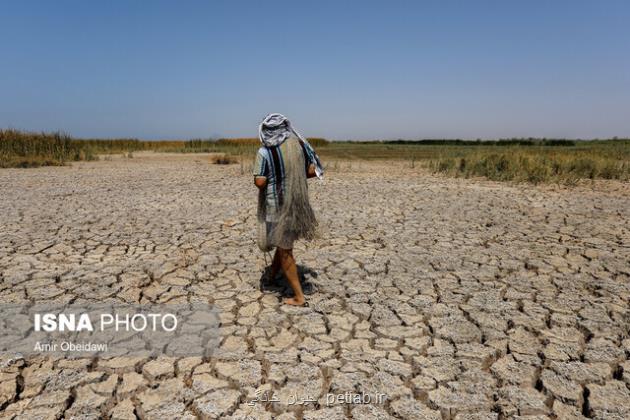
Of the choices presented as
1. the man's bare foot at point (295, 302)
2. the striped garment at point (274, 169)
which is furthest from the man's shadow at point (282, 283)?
the striped garment at point (274, 169)

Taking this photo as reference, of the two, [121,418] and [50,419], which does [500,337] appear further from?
[50,419]

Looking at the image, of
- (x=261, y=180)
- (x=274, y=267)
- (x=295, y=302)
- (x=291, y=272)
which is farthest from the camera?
(x=274, y=267)

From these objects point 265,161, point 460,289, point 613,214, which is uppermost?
point 265,161

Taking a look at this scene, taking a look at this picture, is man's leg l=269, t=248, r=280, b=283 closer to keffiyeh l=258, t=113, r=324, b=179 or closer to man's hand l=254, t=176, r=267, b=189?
man's hand l=254, t=176, r=267, b=189

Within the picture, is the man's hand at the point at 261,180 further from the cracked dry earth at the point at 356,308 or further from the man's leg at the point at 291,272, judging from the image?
the cracked dry earth at the point at 356,308

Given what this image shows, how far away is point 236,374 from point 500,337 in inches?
69.4

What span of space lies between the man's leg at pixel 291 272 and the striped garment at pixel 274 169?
0.93 ft

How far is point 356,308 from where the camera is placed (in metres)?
2.99

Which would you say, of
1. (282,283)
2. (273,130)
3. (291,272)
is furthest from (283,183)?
(282,283)

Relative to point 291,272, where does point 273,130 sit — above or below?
above

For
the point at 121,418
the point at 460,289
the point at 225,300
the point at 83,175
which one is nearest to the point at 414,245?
the point at 460,289

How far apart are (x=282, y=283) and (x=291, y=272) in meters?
0.61

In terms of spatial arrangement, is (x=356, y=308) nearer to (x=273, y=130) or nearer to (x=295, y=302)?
(x=295, y=302)

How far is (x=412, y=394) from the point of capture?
205 cm
